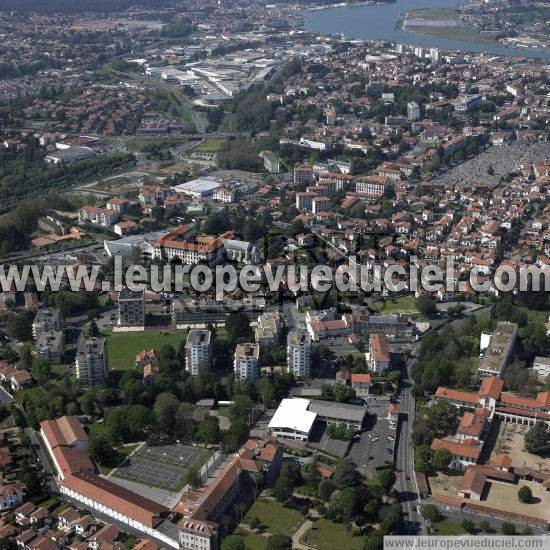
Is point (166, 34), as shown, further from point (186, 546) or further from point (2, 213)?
point (186, 546)

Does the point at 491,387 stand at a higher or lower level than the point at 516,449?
higher

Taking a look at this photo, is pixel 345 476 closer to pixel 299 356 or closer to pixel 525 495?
pixel 525 495

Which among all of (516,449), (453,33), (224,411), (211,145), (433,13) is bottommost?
(516,449)

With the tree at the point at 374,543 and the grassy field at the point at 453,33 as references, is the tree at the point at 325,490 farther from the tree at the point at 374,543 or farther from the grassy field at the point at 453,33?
the grassy field at the point at 453,33

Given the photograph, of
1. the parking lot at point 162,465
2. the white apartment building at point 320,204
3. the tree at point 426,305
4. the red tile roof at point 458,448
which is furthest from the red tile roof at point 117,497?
the white apartment building at point 320,204

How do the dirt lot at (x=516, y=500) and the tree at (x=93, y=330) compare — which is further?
the tree at (x=93, y=330)

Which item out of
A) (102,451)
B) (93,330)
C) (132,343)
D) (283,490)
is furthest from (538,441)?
(93,330)

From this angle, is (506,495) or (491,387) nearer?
(506,495)
